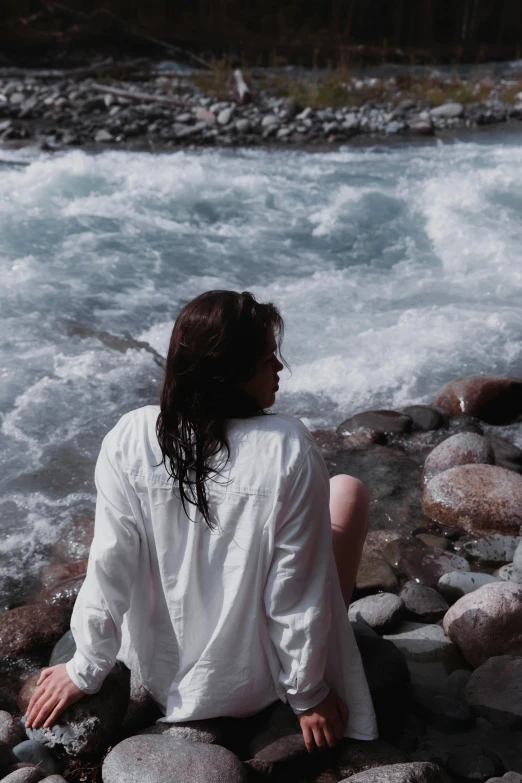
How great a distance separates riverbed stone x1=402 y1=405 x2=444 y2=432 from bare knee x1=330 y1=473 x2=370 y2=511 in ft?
7.44

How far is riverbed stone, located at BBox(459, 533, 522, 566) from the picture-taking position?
11.0 ft

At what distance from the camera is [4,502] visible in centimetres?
394

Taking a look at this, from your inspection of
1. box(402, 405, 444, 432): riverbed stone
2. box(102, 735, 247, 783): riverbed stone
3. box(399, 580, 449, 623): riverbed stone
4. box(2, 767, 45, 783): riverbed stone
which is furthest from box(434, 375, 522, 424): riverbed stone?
box(2, 767, 45, 783): riverbed stone

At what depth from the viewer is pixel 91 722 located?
2.03 meters

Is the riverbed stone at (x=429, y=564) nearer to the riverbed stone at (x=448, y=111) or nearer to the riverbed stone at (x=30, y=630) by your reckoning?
the riverbed stone at (x=30, y=630)

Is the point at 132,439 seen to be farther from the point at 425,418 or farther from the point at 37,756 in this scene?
the point at 425,418

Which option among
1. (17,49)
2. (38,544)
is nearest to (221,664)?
(38,544)

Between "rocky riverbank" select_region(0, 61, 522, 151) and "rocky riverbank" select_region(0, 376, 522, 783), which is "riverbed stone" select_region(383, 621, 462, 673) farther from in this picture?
"rocky riverbank" select_region(0, 61, 522, 151)

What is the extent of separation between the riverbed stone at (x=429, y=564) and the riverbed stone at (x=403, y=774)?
125cm

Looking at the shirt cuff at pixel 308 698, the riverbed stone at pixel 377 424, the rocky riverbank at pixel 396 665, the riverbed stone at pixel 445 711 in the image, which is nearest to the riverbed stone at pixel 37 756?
the rocky riverbank at pixel 396 665

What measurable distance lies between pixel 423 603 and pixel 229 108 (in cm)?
1077

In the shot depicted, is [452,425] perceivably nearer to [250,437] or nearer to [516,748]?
[516,748]

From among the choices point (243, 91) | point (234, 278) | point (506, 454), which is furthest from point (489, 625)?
point (243, 91)

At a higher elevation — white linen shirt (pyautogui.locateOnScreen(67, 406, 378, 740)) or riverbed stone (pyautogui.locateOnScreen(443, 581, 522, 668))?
white linen shirt (pyautogui.locateOnScreen(67, 406, 378, 740))
